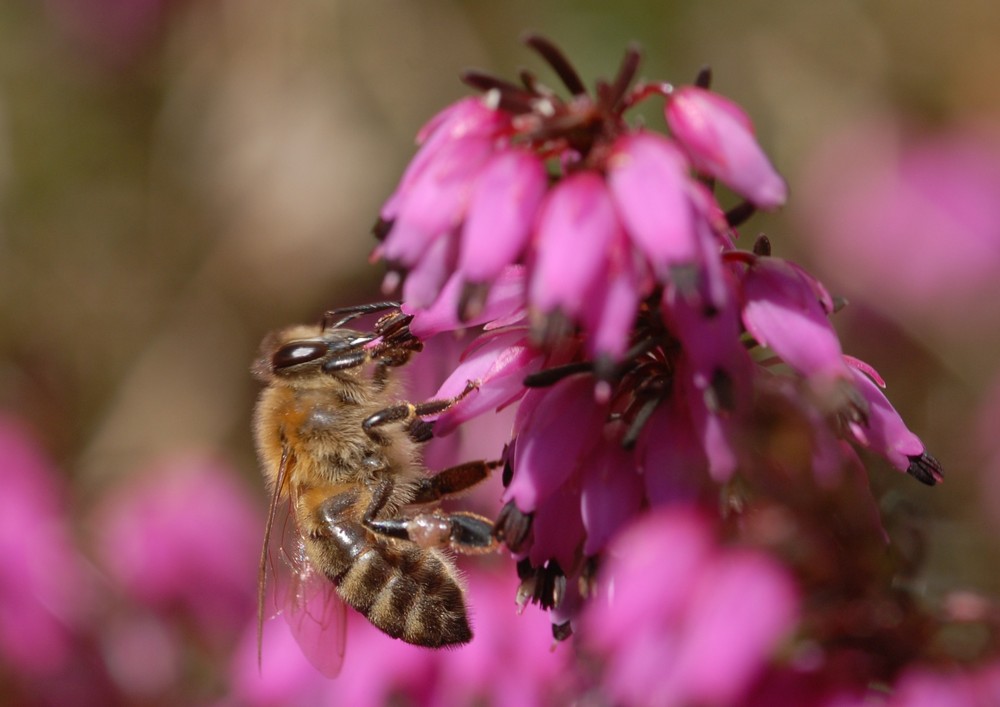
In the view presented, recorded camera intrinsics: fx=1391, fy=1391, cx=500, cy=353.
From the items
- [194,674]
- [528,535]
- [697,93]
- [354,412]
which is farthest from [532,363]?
[194,674]

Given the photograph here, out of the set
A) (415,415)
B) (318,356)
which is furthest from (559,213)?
(318,356)

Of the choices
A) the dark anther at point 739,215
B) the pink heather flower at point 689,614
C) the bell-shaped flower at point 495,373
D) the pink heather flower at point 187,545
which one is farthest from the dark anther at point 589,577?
the pink heather flower at point 187,545

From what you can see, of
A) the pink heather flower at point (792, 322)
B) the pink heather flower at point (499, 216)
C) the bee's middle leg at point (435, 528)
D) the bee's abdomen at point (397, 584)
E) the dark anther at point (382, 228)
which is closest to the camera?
the pink heather flower at point (499, 216)

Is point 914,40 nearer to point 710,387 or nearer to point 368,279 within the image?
point 368,279

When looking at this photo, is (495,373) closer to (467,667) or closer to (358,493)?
(358,493)

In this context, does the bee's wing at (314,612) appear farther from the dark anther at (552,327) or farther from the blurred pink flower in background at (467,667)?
the dark anther at (552,327)

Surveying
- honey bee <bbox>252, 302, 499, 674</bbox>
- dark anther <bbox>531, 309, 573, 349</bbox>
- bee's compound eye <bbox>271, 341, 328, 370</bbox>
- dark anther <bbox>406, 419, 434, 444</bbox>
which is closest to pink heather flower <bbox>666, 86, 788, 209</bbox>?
dark anther <bbox>531, 309, 573, 349</bbox>

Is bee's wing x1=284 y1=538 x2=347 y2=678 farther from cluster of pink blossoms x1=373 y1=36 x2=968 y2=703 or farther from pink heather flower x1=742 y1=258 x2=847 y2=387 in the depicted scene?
pink heather flower x1=742 y1=258 x2=847 y2=387
